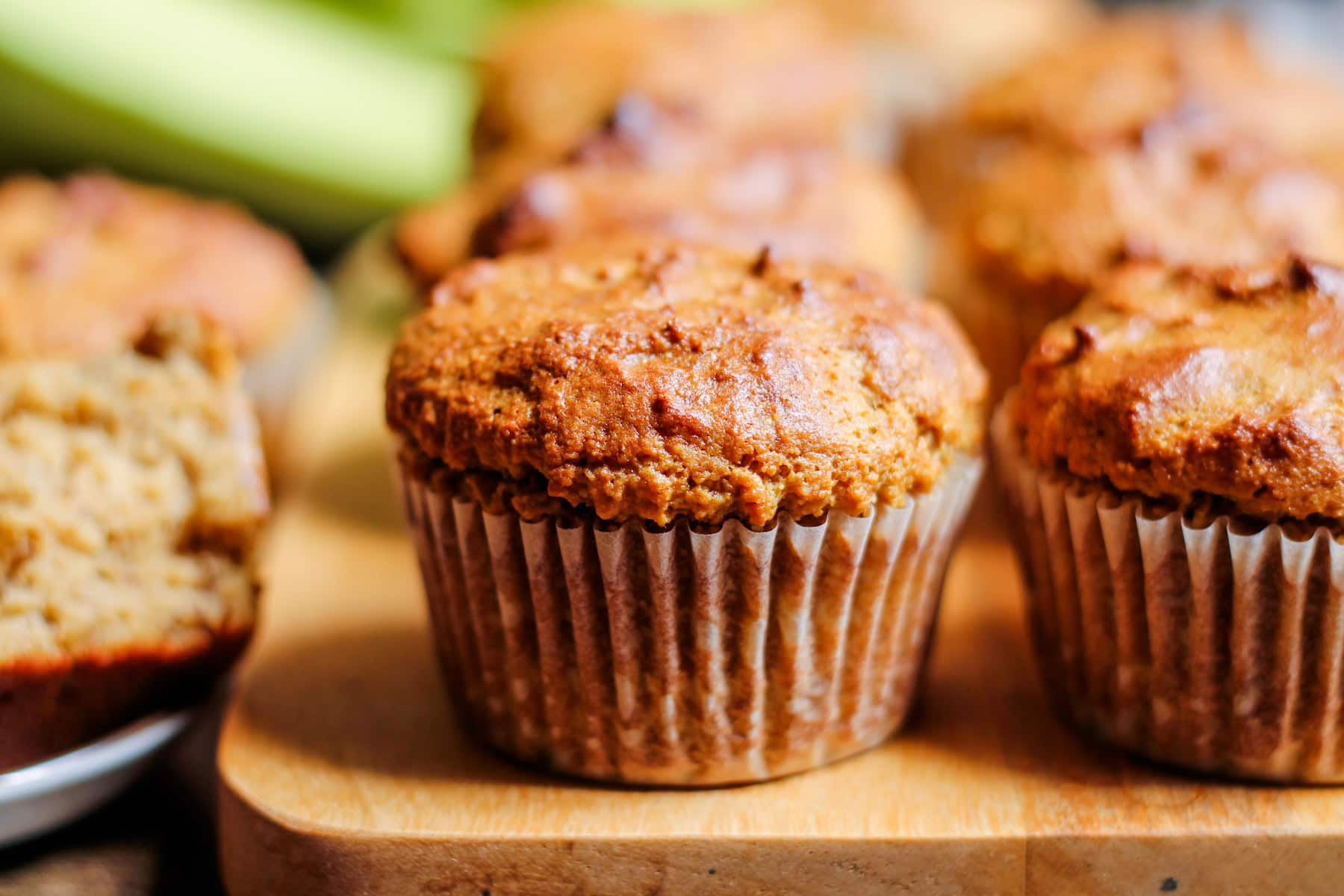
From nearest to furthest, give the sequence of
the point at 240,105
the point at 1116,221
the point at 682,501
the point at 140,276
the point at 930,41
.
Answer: the point at 682,501 < the point at 1116,221 < the point at 140,276 < the point at 240,105 < the point at 930,41

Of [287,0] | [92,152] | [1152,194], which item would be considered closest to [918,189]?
[1152,194]

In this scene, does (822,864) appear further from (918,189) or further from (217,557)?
(918,189)

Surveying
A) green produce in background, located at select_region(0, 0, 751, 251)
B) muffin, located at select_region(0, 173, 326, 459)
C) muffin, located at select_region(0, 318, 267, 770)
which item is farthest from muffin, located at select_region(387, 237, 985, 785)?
green produce in background, located at select_region(0, 0, 751, 251)

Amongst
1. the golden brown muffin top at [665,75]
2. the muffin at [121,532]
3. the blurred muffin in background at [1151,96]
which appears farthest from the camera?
the golden brown muffin top at [665,75]

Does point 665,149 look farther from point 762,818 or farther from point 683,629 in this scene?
point 762,818

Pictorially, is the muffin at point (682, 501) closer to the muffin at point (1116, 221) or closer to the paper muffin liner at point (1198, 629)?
the paper muffin liner at point (1198, 629)

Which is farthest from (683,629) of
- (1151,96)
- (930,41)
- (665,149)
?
(930,41)

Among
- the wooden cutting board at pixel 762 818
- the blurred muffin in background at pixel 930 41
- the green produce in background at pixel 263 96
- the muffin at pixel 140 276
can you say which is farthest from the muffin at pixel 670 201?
the blurred muffin in background at pixel 930 41
